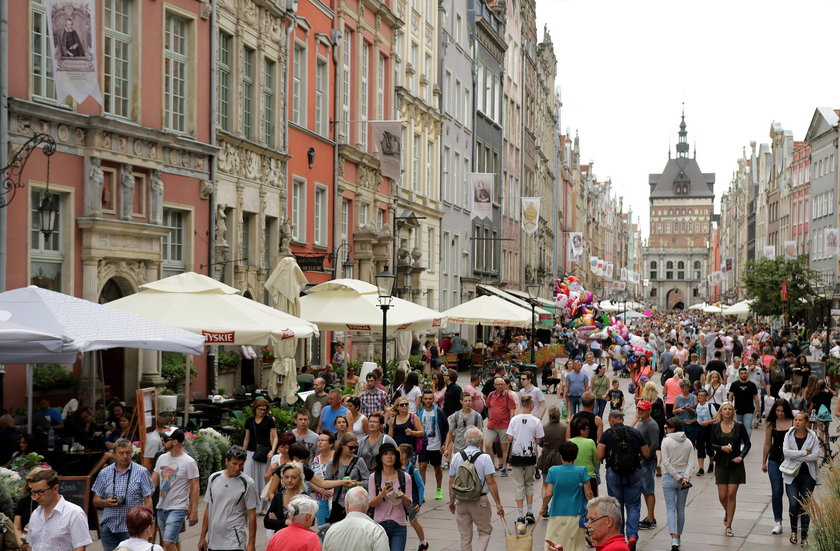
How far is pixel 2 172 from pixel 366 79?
1766 cm

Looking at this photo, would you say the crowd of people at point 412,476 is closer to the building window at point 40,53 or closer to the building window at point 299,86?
the building window at point 40,53

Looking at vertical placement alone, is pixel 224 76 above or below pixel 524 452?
above

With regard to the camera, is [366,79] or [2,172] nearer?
[2,172]

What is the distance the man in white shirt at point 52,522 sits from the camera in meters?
8.16

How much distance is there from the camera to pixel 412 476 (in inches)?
429

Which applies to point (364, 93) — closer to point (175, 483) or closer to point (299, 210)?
point (299, 210)

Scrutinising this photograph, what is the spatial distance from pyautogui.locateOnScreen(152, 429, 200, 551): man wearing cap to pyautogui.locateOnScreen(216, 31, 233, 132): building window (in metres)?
13.7

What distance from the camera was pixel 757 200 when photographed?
349 feet

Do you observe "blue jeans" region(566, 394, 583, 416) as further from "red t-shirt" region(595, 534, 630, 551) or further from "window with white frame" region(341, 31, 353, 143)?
"red t-shirt" region(595, 534, 630, 551)

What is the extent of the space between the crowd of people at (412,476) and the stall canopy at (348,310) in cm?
366

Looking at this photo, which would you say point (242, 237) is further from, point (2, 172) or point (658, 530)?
point (658, 530)

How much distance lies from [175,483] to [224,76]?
14.5 m

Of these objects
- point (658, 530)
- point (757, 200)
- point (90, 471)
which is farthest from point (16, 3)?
point (757, 200)

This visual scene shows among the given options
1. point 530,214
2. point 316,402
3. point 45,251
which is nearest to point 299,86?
point 45,251
